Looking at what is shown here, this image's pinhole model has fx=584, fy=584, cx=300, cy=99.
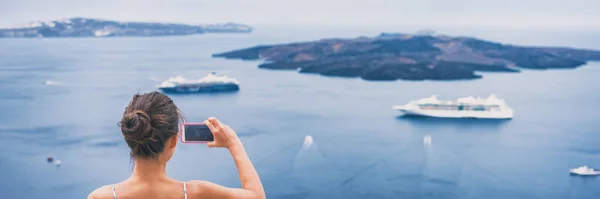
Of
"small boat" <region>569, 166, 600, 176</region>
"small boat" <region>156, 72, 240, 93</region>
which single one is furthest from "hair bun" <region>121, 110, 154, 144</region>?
"small boat" <region>156, 72, 240, 93</region>

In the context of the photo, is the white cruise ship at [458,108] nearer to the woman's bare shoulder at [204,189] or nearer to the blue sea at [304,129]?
the blue sea at [304,129]

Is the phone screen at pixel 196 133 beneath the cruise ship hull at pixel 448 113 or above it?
above

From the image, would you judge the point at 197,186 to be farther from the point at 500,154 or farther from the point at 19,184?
the point at 500,154

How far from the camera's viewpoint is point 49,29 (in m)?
9.69

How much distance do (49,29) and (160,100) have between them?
10203mm

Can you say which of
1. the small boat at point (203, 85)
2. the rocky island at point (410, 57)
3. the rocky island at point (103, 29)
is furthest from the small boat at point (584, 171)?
the rocky island at point (103, 29)

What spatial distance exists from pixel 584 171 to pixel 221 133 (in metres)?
5.45

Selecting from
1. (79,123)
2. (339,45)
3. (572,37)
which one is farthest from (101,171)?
(572,37)

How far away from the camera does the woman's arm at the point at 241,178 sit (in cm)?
42

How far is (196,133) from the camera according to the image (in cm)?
45

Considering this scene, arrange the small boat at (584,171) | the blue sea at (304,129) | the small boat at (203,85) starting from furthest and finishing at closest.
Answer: the small boat at (203,85)
the small boat at (584,171)
the blue sea at (304,129)

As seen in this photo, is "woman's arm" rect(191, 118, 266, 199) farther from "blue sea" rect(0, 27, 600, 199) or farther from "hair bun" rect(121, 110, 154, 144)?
"blue sea" rect(0, 27, 600, 199)

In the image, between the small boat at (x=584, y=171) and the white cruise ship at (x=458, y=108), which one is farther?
the white cruise ship at (x=458, y=108)

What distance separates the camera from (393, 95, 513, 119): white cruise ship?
7.55 meters
